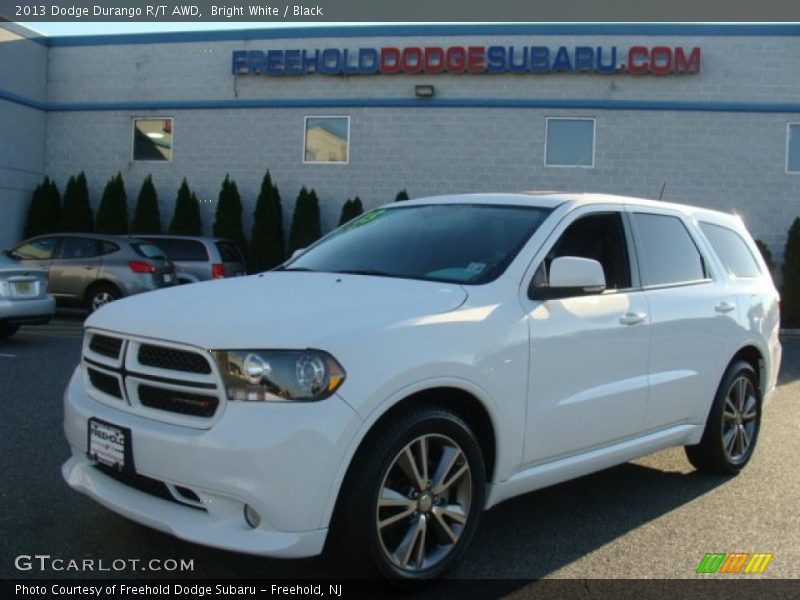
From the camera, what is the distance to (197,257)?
16.0 metres

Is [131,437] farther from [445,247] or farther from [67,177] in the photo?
[67,177]

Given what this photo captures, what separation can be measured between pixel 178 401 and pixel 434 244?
5.61ft

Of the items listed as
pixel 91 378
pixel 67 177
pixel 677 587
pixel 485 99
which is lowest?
pixel 677 587

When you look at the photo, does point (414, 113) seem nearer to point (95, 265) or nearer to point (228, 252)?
point (228, 252)

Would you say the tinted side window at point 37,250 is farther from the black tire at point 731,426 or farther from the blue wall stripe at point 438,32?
the black tire at point 731,426

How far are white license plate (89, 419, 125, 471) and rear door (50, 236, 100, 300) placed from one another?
11.7 meters

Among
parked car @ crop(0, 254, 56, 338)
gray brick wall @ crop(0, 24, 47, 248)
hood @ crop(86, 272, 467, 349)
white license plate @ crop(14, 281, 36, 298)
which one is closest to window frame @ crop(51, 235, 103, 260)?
parked car @ crop(0, 254, 56, 338)

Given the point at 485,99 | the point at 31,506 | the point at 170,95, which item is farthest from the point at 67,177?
the point at 31,506

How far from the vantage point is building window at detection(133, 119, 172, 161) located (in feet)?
67.7

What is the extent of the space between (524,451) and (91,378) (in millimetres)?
2028

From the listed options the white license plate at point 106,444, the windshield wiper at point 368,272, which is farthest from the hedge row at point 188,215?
the white license plate at point 106,444

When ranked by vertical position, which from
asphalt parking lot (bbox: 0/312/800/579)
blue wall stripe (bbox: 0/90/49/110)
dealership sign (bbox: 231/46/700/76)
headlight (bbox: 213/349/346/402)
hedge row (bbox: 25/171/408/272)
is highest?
dealership sign (bbox: 231/46/700/76)

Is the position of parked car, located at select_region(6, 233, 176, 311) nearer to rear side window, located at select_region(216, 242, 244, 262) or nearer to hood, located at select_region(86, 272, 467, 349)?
rear side window, located at select_region(216, 242, 244, 262)

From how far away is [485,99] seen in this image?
18.8 metres
